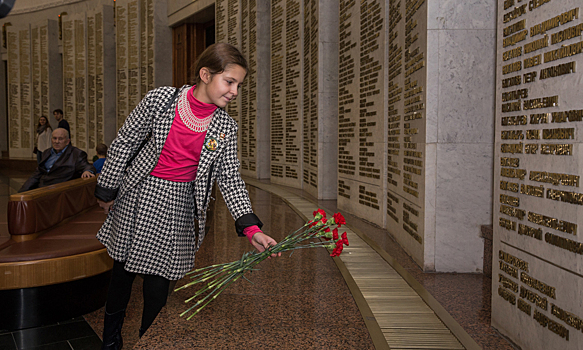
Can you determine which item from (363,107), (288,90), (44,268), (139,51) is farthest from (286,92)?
(139,51)

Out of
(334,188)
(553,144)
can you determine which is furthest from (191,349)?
(334,188)

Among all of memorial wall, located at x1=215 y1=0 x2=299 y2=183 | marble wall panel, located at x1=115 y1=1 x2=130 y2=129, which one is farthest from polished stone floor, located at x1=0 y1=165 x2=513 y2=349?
marble wall panel, located at x1=115 y1=1 x2=130 y2=129

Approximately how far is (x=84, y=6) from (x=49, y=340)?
827 inches

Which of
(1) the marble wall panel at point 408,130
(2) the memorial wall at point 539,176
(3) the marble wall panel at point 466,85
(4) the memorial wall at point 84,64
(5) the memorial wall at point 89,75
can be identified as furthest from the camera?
(5) the memorial wall at point 89,75

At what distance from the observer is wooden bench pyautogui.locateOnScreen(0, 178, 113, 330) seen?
9.90ft

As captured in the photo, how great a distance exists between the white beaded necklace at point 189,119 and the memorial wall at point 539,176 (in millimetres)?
1423

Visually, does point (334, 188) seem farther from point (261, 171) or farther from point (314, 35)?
point (261, 171)

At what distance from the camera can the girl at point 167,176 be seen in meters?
2.13

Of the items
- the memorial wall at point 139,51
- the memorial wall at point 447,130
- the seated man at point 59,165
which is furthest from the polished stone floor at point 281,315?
the memorial wall at point 139,51

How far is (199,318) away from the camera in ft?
8.85

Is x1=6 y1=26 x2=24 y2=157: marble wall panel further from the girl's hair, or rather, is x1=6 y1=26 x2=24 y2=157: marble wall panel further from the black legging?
the girl's hair

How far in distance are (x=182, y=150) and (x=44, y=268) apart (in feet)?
4.97

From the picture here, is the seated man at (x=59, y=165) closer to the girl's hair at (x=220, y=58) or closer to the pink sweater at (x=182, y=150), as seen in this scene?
the pink sweater at (x=182, y=150)

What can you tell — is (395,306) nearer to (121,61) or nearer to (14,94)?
(121,61)
